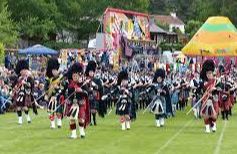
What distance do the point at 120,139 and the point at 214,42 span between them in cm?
1364

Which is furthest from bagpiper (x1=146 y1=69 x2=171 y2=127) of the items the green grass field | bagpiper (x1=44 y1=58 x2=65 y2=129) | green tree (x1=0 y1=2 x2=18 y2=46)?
green tree (x1=0 y1=2 x2=18 y2=46)

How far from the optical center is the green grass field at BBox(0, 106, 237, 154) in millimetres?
16375

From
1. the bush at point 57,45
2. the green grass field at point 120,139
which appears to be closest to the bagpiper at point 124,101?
the green grass field at point 120,139

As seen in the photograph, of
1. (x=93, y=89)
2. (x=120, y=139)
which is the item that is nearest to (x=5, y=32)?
(x=93, y=89)

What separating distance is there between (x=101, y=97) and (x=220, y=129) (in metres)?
4.69

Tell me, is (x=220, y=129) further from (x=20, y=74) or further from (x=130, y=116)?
(x=20, y=74)

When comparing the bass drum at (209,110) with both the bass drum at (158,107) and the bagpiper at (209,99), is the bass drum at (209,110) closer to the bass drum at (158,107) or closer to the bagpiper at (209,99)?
the bagpiper at (209,99)

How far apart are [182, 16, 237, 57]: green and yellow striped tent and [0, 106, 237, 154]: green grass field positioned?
655cm

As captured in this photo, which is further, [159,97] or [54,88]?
[159,97]

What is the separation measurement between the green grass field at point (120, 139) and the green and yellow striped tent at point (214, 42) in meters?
6.55

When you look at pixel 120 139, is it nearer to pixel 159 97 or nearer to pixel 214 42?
pixel 159 97

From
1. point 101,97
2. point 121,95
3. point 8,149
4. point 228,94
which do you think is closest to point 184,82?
point 228,94

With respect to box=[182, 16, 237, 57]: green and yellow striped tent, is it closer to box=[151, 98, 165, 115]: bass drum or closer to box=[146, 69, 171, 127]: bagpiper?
box=[146, 69, 171, 127]: bagpiper

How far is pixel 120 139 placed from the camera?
1877cm
